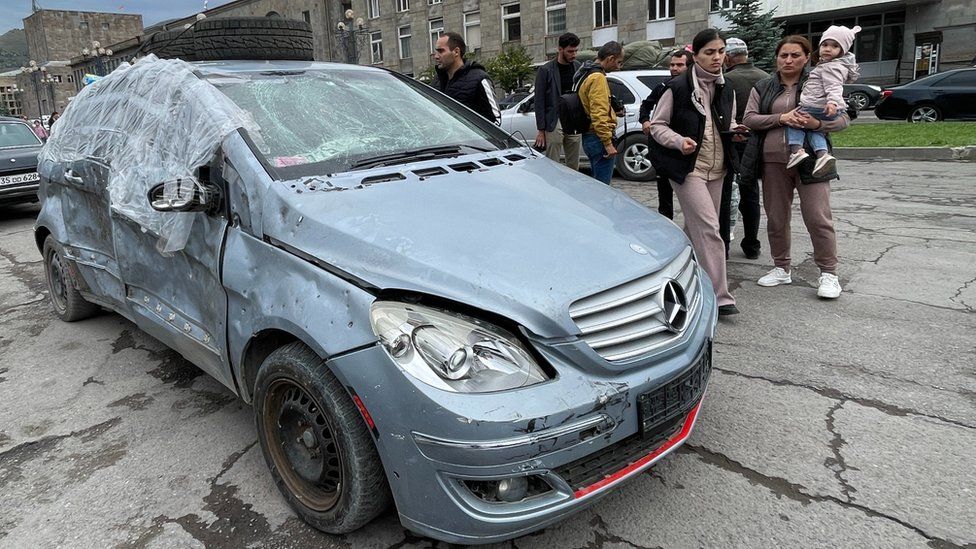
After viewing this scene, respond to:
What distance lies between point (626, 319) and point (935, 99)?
16844 millimetres

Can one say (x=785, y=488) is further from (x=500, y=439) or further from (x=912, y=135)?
(x=912, y=135)

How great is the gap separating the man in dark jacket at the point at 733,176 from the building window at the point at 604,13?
2817cm

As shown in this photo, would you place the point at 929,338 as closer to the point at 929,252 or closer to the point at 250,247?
the point at 929,252

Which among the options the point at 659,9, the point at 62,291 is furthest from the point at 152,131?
the point at 659,9

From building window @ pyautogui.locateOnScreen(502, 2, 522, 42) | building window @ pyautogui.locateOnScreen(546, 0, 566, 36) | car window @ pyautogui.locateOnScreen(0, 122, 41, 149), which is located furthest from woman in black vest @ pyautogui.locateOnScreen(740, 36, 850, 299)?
building window @ pyautogui.locateOnScreen(502, 2, 522, 42)

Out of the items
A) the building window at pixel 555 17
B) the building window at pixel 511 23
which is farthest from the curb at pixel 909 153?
the building window at pixel 511 23

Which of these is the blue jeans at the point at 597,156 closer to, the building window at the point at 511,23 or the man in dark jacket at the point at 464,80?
the man in dark jacket at the point at 464,80

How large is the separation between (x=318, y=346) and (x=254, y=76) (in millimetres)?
1749

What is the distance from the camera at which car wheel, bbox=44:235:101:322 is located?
447 centimetres

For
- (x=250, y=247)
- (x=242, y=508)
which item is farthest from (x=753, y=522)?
(x=250, y=247)

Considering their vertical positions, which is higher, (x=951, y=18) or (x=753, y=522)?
(x=951, y=18)

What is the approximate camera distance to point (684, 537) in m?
2.20

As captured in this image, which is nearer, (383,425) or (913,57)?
(383,425)

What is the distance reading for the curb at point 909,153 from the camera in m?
10.0
